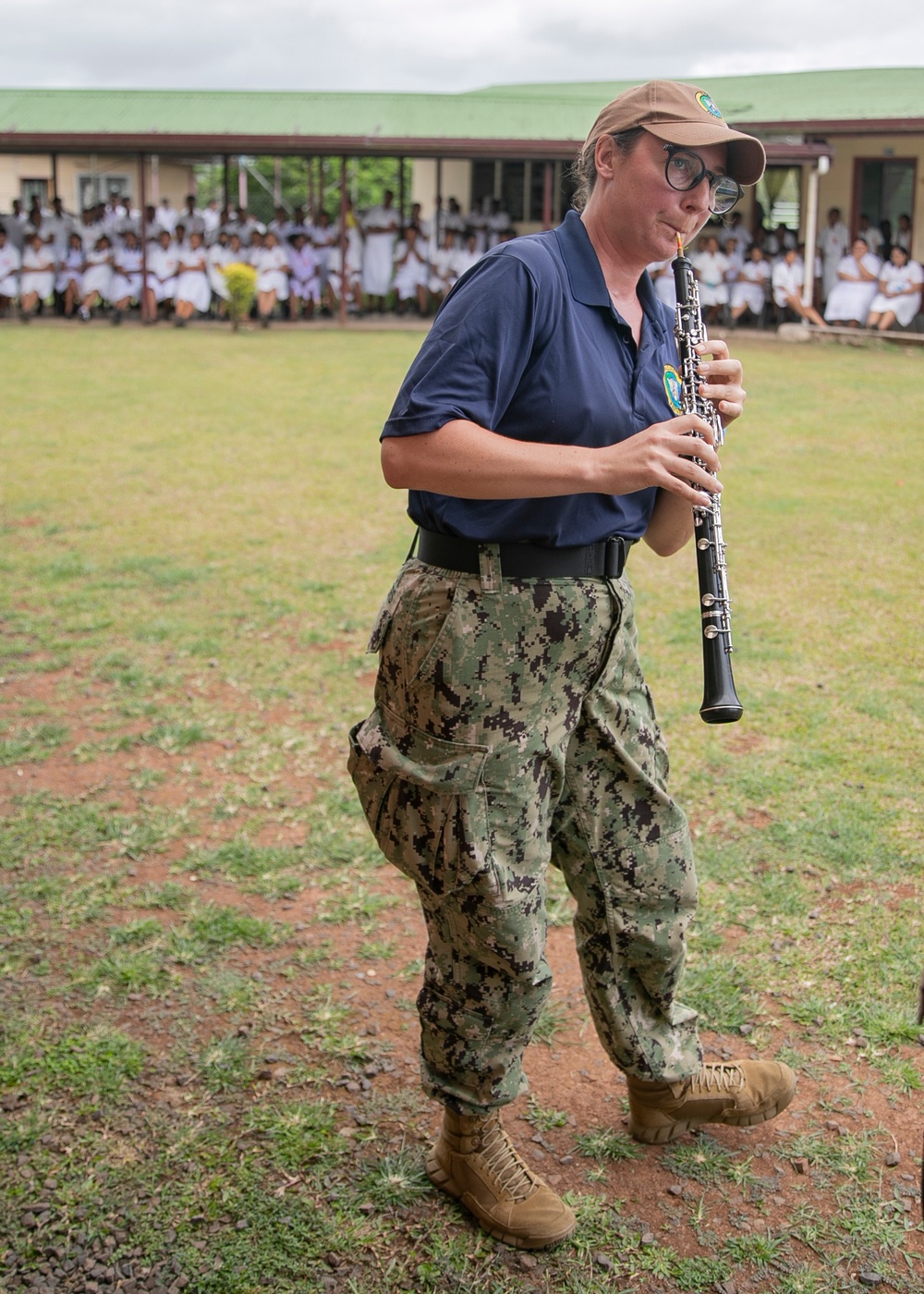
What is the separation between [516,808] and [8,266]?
22.0 m

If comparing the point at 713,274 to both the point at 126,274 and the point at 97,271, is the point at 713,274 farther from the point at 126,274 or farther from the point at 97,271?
the point at 97,271

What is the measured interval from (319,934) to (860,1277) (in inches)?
66.5

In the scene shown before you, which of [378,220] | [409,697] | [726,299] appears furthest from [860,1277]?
[378,220]

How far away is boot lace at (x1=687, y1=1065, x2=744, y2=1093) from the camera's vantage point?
2607 mm

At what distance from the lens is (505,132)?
2142cm

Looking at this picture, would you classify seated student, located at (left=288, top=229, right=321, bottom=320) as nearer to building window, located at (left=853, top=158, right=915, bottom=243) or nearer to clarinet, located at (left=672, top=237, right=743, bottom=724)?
building window, located at (left=853, top=158, right=915, bottom=243)

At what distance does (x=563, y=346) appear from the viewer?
6.66 feet

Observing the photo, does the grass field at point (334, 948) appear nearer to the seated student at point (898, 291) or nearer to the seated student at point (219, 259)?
the seated student at point (898, 291)

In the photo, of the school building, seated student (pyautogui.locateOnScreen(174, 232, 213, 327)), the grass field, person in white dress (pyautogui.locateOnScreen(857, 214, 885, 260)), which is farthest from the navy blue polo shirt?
seated student (pyautogui.locateOnScreen(174, 232, 213, 327))

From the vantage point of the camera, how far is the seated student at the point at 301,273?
69.5 feet

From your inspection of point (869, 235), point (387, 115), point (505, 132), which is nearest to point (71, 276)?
point (387, 115)

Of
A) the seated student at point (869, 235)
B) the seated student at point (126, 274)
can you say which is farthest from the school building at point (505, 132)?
the seated student at point (126, 274)

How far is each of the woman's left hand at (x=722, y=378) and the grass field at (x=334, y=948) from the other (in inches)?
61.4

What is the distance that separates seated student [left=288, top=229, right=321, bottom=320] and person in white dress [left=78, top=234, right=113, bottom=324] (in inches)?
121
